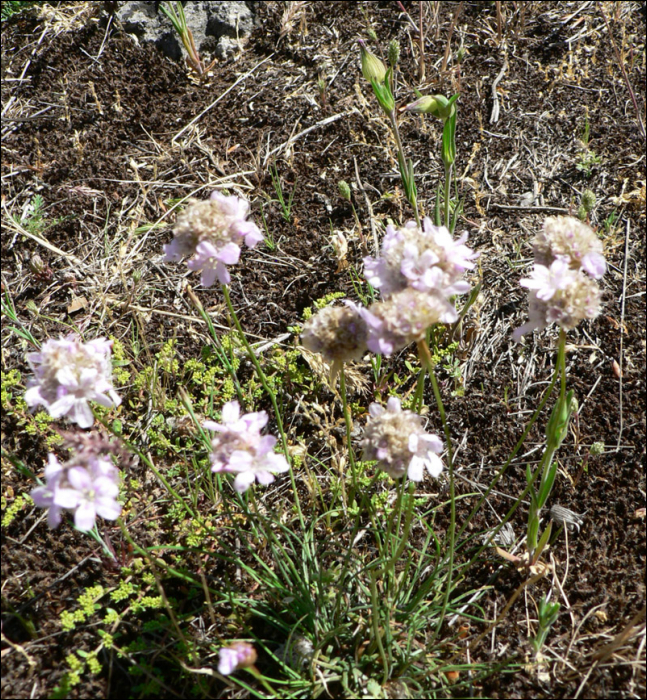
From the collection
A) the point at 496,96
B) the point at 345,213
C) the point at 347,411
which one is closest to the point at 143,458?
the point at 347,411

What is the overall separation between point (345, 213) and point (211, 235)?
1680 mm

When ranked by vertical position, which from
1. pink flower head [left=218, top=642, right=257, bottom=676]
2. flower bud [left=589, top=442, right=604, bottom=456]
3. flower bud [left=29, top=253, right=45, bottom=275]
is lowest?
flower bud [left=589, top=442, right=604, bottom=456]

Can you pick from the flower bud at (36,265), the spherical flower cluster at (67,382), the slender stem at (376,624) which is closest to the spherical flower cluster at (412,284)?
the slender stem at (376,624)

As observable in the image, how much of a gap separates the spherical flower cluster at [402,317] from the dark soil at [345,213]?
1215 millimetres

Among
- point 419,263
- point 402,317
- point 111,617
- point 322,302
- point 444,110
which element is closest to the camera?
point 402,317

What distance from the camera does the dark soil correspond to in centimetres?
222

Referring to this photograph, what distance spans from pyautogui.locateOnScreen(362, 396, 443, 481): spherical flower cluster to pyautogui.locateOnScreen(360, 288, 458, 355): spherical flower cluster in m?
0.23

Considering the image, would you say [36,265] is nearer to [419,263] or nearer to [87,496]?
[87,496]

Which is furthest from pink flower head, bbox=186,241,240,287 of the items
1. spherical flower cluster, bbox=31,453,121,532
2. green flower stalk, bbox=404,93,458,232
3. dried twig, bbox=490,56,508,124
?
dried twig, bbox=490,56,508,124

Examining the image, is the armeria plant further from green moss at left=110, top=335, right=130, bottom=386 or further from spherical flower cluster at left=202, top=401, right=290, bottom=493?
green moss at left=110, top=335, right=130, bottom=386

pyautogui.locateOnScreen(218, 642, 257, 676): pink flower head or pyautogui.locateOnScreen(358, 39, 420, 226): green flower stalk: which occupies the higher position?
pyautogui.locateOnScreen(358, 39, 420, 226): green flower stalk

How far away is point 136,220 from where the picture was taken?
3.24m

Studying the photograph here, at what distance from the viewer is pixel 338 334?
1627 mm

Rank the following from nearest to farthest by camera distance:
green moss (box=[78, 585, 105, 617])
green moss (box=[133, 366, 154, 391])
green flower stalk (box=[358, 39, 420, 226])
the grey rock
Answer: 1. green moss (box=[78, 585, 105, 617])
2. green flower stalk (box=[358, 39, 420, 226])
3. green moss (box=[133, 366, 154, 391])
4. the grey rock
